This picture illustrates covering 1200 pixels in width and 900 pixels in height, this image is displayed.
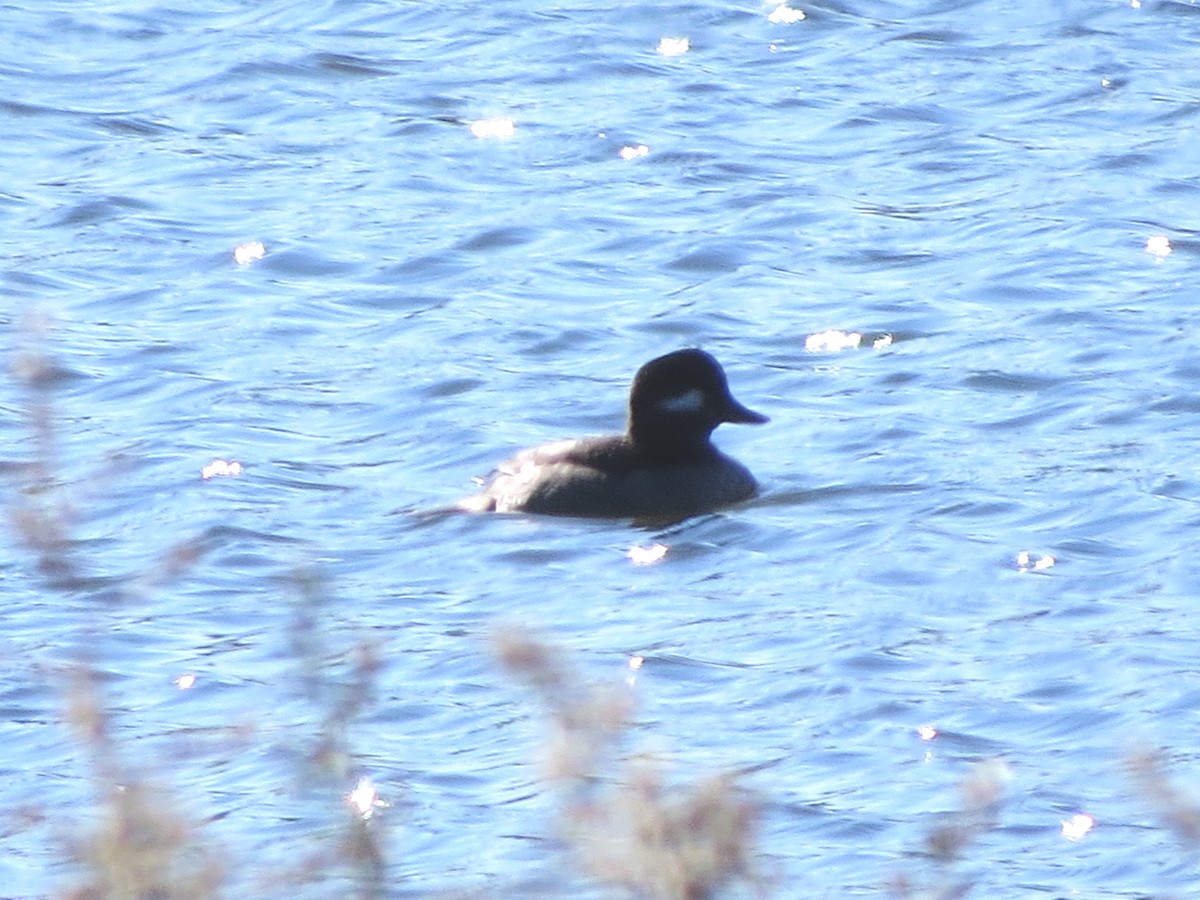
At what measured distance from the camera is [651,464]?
35.9 feet

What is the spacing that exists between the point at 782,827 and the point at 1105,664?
168 cm

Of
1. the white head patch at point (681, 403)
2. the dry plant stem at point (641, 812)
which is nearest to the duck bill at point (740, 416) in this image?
the white head patch at point (681, 403)

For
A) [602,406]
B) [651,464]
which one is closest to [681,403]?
Answer: [651,464]

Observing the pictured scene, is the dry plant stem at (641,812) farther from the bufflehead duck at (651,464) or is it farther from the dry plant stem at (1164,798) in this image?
the bufflehead duck at (651,464)

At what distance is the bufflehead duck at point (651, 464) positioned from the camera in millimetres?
10648

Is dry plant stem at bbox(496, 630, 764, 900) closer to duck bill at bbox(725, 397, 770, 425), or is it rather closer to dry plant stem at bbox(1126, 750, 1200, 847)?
dry plant stem at bbox(1126, 750, 1200, 847)

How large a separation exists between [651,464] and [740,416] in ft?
1.61

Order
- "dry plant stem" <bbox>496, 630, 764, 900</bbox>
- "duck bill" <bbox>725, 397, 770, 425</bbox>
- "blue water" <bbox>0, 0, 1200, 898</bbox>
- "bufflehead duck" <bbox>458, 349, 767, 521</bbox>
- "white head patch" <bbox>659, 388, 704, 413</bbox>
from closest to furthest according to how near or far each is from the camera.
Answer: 1. "dry plant stem" <bbox>496, 630, 764, 900</bbox>
2. "blue water" <bbox>0, 0, 1200, 898</bbox>
3. "bufflehead duck" <bbox>458, 349, 767, 521</bbox>
4. "white head patch" <bbox>659, 388, 704, 413</bbox>
5. "duck bill" <bbox>725, 397, 770, 425</bbox>

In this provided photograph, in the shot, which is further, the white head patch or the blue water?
the white head patch

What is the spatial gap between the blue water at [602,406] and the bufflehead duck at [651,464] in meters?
0.14

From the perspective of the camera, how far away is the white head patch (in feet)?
36.1

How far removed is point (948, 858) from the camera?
379 cm

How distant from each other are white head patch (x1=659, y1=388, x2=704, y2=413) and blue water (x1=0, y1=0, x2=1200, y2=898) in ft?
1.37

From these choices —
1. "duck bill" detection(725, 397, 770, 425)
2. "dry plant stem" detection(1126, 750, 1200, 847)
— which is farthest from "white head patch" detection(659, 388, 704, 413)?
"dry plant stem" detection(1126, 750, 1200, 847)
